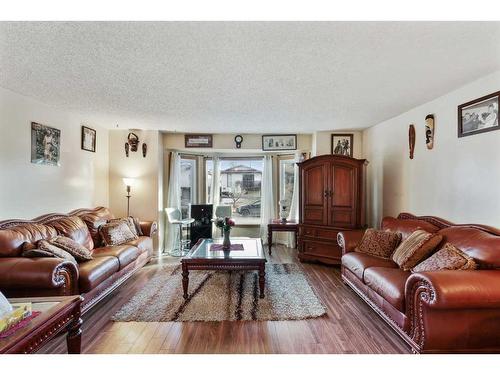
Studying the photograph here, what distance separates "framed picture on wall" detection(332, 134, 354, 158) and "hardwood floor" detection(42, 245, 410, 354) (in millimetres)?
3023

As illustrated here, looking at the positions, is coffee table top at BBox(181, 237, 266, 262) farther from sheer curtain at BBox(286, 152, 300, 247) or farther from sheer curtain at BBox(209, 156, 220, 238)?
sheer curtain at BBox(209, 156, 220, 238)

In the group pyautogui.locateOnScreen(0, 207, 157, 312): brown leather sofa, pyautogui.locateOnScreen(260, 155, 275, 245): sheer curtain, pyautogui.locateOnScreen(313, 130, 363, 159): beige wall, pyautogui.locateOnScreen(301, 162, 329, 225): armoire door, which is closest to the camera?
pyautogui.locateOnScreen(0, 207, 157, 312): brown leather sofa

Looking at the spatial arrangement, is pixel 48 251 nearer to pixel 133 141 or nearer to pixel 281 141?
pixel 133 141

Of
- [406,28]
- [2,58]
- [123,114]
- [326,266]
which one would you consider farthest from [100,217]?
[406,28]

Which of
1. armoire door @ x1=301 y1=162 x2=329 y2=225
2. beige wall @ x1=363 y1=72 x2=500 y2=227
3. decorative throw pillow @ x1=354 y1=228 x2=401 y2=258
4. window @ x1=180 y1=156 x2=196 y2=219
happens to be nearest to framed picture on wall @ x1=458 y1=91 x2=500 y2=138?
beige wall @ x1=363 y1=72 x2=500 y2=227

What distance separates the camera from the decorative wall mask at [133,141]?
4.86 meters

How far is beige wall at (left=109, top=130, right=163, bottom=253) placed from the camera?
4895mm

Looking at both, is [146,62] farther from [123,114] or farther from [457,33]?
[457,33]

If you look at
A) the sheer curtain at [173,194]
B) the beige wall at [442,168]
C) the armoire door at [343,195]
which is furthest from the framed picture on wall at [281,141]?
the sheer curtain at [173,194]

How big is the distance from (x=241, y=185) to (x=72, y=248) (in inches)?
145

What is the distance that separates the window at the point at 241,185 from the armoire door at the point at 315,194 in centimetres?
168

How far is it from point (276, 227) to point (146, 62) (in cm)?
354

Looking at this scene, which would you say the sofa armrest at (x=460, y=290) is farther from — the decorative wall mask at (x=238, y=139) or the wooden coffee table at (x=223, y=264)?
the decorative wall mask at (x=238, y=139)

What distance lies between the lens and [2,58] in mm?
2127
